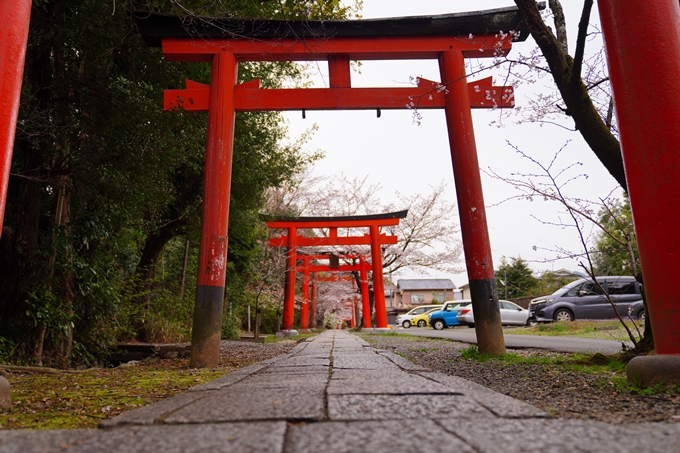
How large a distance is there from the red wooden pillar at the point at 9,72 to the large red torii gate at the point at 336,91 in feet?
8.69

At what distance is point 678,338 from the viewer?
2.46 metres

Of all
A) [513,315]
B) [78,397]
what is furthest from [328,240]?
[78,397]

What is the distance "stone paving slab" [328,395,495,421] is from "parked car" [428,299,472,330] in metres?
21.5

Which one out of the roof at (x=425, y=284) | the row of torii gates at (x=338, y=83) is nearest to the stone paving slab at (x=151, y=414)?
the row of torii gates at (x=338, y=83)

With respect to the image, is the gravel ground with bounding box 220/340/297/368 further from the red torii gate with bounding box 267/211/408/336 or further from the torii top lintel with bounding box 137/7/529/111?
the red torii gate with bounding box 267/211/408/336

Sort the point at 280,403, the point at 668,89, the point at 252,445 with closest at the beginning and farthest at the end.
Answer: the point at 252,445
the point at 280,403
the point at 668,89

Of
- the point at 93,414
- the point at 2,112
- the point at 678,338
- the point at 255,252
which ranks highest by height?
the point at 255,252

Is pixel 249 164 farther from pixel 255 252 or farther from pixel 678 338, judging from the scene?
pixel 678 338

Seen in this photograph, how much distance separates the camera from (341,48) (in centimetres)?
621

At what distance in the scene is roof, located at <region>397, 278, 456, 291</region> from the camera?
5856 cm

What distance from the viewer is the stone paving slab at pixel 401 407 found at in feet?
5.32

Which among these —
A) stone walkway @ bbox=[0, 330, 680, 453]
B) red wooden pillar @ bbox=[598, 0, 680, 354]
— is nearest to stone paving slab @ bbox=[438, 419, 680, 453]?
stone walkway @ bbox=[0, 330, 680, 453]

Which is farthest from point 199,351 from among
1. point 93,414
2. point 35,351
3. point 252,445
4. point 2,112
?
point 252,445

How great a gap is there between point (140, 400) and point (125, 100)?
4543 mm
